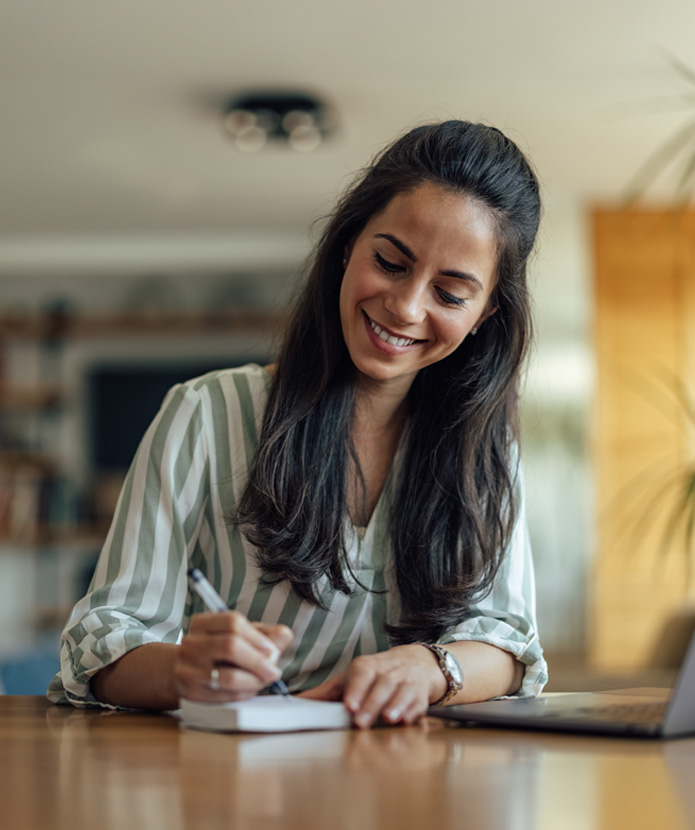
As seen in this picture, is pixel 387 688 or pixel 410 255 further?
pixel 410 255

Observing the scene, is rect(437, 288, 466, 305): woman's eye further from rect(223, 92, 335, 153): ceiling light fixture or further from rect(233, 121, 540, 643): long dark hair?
rect(223, 92, 335, 153): ceiling light fixture

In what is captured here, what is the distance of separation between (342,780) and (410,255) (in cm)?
67

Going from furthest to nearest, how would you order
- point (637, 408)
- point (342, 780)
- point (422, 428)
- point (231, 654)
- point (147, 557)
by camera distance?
1. point (637, 408)
2. point (422, 428)
3. point (147, 557)
4. point (231, 654)
5. point (342, 780)

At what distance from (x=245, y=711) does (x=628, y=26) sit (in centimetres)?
336

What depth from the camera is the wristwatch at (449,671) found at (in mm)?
1008

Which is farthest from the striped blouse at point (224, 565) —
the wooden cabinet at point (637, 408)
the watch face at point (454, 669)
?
the wooden cabinet at point (637, 408)

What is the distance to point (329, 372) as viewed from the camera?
1.30 metres

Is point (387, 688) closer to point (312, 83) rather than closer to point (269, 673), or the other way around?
point (269, 673)

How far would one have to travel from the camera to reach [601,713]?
909 mm

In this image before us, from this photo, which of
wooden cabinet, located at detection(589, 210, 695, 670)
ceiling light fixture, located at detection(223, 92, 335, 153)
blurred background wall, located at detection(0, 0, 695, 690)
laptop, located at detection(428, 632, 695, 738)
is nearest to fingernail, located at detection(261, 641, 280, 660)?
laptop, located at detection(428, 632, 695, 738)

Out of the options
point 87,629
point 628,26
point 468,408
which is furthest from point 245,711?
point 628,26

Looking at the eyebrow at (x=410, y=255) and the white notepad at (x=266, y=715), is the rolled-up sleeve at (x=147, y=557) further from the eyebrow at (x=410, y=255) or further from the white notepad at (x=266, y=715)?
the eyebrow at (x=410, y=255)

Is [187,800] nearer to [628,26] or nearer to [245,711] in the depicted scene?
[245,711]

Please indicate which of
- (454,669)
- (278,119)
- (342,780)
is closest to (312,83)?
(278,119)
